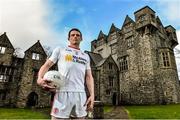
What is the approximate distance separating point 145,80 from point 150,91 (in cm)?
197

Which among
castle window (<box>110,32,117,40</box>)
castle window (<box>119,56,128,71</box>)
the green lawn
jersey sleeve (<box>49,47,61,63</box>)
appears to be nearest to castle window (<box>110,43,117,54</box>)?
castle window (<box>110,32,117,40</box>)

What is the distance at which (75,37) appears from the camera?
3570 mm

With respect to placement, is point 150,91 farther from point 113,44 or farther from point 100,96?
point 113,44

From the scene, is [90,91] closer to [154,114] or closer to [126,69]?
[154,114]

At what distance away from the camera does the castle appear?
2455 centimetres

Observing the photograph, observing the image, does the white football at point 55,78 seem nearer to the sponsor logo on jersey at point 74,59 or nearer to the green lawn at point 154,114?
the sponsor logo on jersey at point 74,59

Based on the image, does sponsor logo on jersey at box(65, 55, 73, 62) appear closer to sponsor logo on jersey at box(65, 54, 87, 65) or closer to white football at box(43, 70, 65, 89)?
sponsor logo on jersey at box(65, 54, 87, 65)

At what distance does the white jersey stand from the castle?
22999mm

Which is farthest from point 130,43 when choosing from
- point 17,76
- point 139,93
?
point 17,76

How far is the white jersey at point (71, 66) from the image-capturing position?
327 cm

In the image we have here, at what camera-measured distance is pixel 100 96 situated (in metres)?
29.3

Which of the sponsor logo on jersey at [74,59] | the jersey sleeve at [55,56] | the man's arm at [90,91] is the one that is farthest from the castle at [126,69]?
the sponsor logo on jersey at [74,59]

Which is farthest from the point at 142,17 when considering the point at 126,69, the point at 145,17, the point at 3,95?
the point at 3,95

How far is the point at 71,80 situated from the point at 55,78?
0.37 metres
